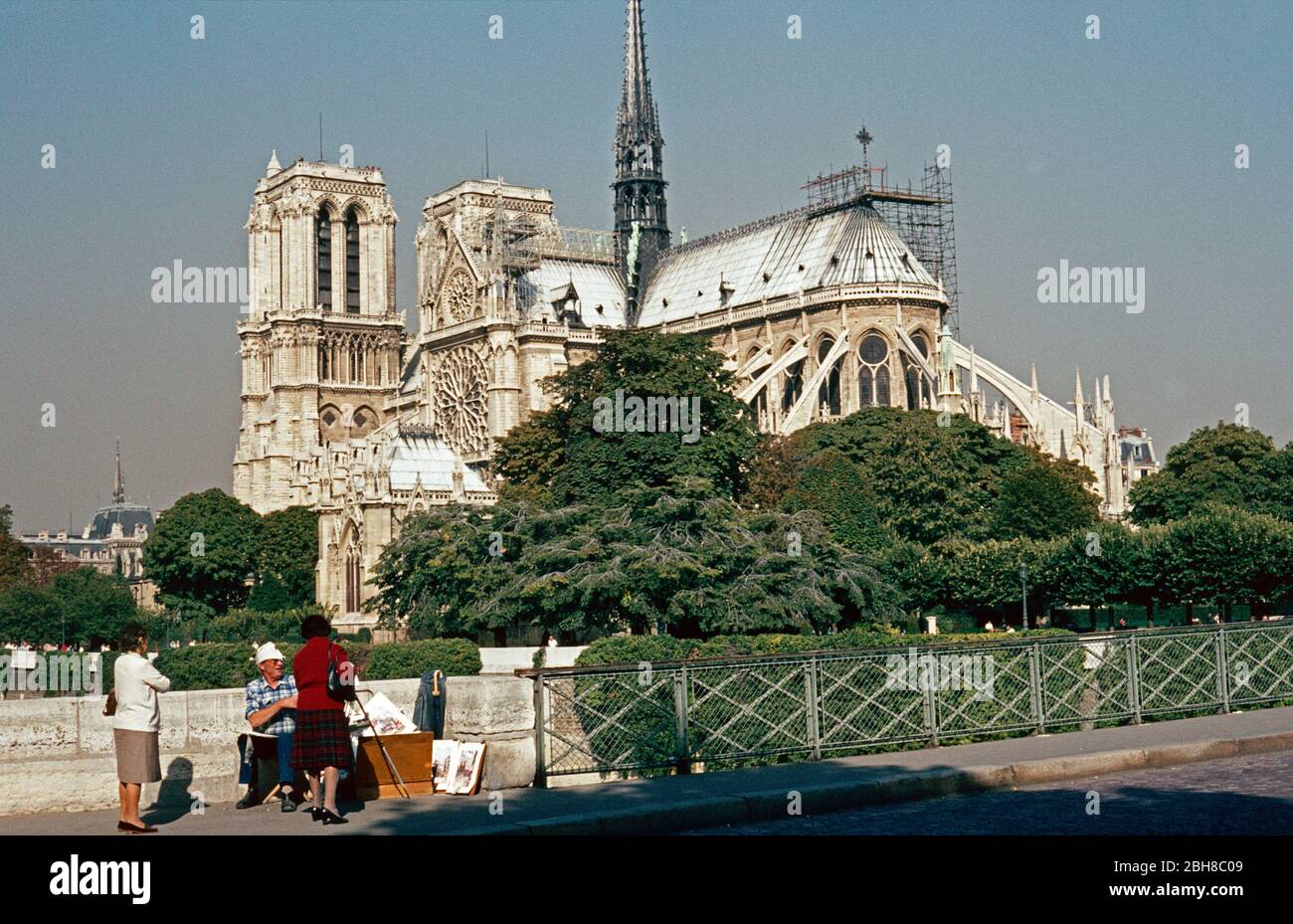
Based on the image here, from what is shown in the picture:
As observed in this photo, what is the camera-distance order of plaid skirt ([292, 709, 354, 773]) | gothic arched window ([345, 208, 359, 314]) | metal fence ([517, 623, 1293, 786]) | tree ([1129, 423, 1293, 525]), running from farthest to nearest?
1. gothic arched window ([345, 208, 359, 314])
2. tree ([1129, 423, 1293, 525])
3. metal fence ([517, 623, 1293, 786])
4. plaid skirt ([292, 709, 354, 773])

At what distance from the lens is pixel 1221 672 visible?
75.5ft

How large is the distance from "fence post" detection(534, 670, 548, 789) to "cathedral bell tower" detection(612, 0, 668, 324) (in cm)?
9059

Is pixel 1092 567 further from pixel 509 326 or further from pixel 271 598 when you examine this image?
pixel 509 326

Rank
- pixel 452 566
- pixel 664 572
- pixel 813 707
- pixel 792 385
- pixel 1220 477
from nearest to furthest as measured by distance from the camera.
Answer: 1. pixel 813 707
2. pixel 664 572
3. pixel 452 566
4. pixel 1220 477
5. pixel 792 385

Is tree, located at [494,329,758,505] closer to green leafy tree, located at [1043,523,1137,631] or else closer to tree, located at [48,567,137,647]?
green leafy tree, located at [1043,523,1137,631]

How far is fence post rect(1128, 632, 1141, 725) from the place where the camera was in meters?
21.7

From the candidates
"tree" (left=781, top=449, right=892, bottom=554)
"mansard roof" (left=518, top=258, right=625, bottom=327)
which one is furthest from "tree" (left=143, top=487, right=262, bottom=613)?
"tree" (left=781, top=449, right=892, bottom=554)

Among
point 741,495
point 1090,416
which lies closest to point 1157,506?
point 741,495

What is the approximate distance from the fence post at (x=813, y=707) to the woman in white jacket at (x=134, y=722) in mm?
6865

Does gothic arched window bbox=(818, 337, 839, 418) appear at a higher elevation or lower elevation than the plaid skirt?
higher

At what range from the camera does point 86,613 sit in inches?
3201

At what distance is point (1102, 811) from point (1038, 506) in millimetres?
57420

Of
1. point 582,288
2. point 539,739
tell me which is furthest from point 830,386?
point 539,739
